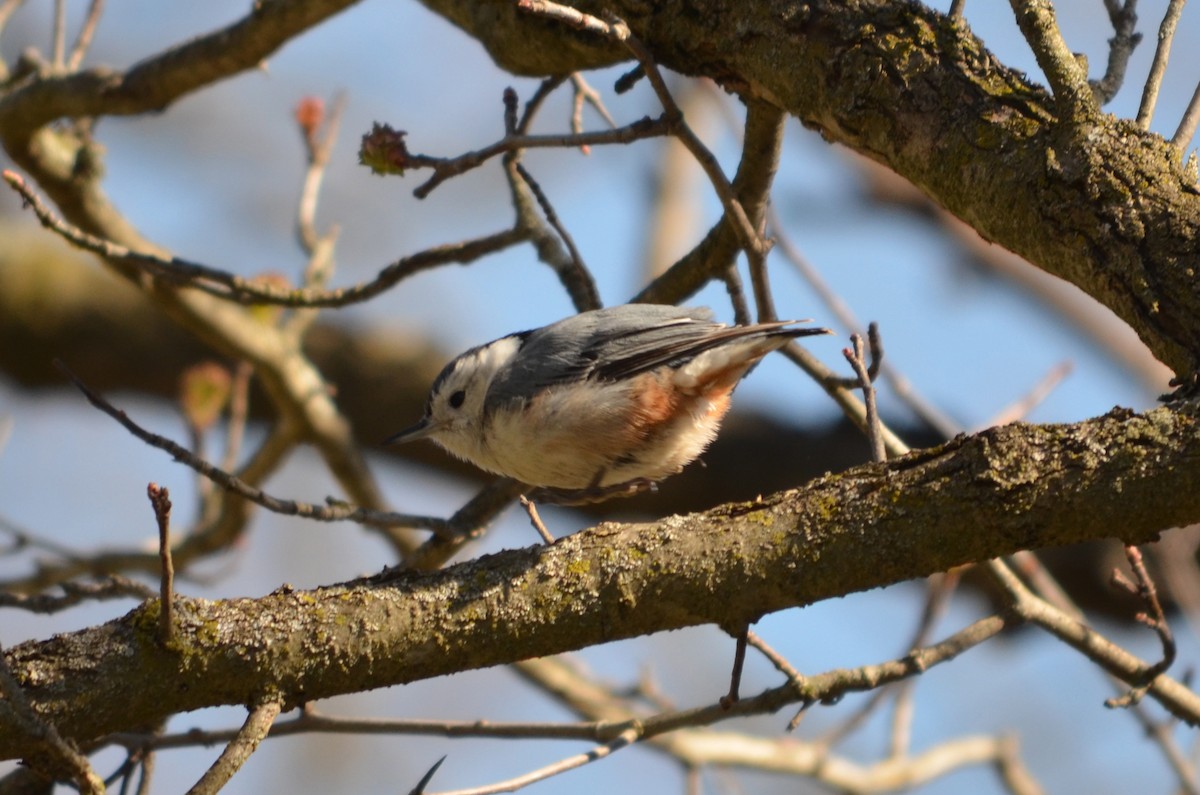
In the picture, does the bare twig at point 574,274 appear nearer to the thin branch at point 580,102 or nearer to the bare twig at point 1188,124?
the thin branch at point 580,102

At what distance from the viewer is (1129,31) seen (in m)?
2.10

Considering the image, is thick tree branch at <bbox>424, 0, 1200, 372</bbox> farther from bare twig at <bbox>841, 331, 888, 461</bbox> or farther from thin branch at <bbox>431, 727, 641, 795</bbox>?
thin branch at <bbox>431, 727, 641, 795</bbox>

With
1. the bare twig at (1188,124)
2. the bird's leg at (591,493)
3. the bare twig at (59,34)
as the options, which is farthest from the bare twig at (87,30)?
the bare twig at (1188,124)

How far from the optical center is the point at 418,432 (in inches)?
127

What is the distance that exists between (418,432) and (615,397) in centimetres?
79

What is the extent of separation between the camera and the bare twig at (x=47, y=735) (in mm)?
1447

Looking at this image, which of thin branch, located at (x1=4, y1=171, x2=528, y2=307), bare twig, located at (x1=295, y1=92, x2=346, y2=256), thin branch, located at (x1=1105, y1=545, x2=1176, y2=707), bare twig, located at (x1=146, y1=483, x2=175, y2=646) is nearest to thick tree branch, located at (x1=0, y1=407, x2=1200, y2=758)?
bare twig, located at (x1=146, y1=483, x2=175, y2=646)

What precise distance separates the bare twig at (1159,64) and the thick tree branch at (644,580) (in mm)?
644

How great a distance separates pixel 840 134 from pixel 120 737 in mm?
1689

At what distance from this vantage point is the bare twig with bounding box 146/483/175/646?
56.6 inches

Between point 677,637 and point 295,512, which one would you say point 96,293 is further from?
point 677,637

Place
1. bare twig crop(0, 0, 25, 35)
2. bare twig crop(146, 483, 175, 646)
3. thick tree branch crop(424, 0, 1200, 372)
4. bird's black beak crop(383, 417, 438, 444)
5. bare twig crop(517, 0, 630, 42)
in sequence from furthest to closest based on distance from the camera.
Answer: bare twig crop(0, 0, 25, 35)
bird's black beak crop(383, 417, 438, 444)
bare twig crop(517, 0, 630, 42)
thick tree branch crop(424, 0, 1200, 372)
bare twig crop(146, 483, 175, 646)

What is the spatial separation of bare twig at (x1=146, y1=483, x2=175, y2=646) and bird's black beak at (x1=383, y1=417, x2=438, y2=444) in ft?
5.34

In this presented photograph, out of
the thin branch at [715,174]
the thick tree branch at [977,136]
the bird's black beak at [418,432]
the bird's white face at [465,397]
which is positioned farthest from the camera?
the bird's black beak at [418,432]
